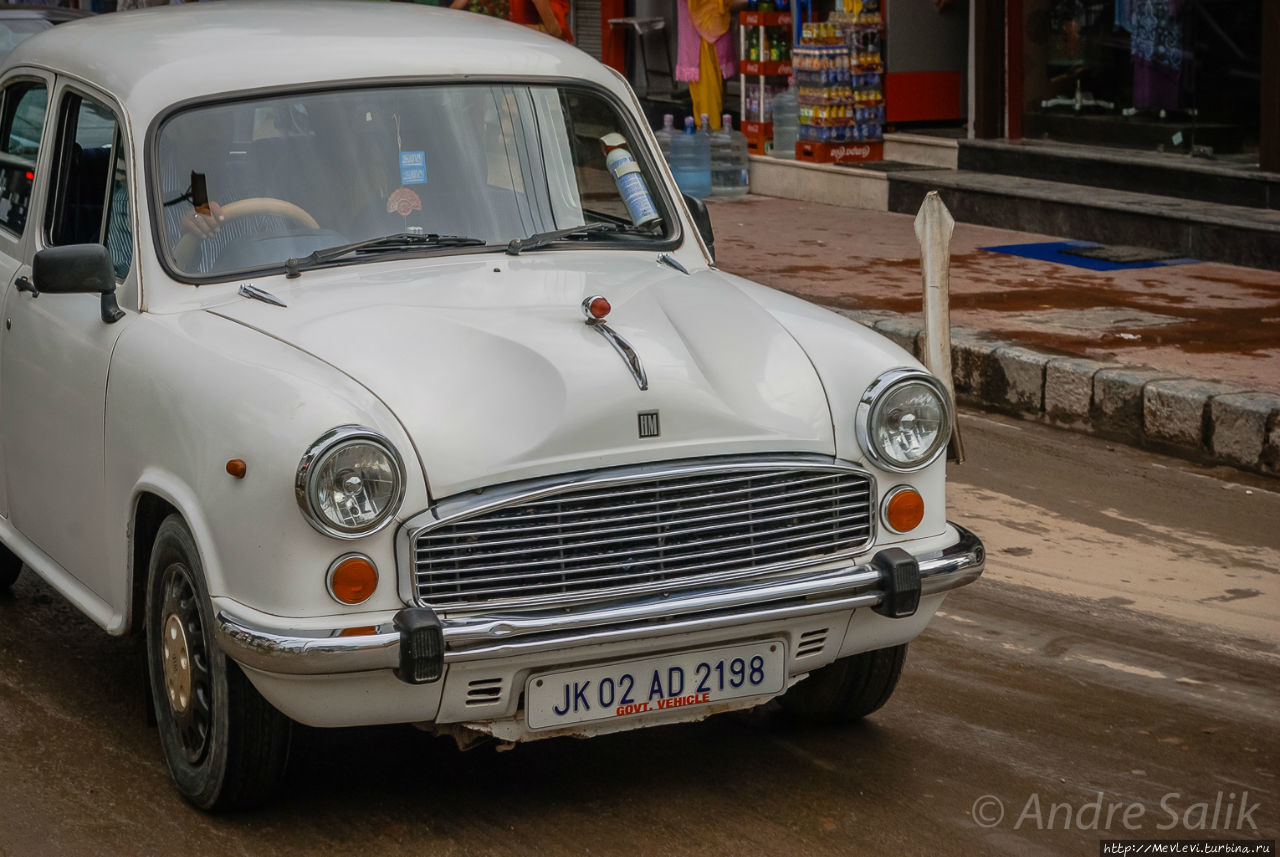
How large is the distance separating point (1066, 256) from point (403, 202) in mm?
7907

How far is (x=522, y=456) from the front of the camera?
3.51m

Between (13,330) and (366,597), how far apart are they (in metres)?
1.83

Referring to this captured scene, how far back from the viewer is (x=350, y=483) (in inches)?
137

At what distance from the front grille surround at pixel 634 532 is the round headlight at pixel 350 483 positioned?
8 centimetres

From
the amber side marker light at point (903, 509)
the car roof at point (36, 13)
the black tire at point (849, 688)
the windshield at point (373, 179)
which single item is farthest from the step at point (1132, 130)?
the amber side marker light at point (903, 509)

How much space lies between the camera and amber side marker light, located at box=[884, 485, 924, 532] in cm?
392

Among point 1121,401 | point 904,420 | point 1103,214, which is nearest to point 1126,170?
point 1103,214

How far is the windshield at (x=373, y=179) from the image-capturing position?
172 inches

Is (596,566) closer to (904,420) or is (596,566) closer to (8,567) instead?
(904,420)

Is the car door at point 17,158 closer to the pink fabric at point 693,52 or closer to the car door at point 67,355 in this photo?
the car door at point 67,355

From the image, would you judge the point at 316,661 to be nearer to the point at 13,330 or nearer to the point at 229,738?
the point at 229,738

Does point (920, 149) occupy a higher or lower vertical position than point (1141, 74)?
lower

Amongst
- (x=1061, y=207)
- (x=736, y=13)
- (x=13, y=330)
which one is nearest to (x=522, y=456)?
(x=13, y=330)

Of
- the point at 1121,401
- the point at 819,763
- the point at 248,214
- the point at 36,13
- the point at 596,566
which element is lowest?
the point at 819,763
